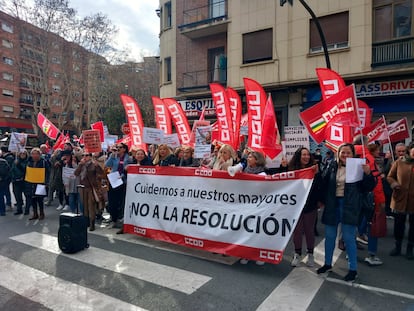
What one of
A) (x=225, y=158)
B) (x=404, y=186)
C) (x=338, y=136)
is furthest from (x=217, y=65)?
(x=404, y=186)

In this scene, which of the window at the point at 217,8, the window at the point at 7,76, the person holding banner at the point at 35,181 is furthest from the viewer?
the window at the point at 7,76

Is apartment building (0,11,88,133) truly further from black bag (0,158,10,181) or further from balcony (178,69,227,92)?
black bag (0,158,10,181)

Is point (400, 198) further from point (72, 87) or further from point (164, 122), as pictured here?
point (72, 87)

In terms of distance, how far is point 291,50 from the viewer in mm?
15062

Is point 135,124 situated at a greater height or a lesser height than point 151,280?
greater

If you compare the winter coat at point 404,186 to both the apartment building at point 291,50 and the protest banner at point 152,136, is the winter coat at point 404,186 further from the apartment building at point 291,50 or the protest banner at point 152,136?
the apartment building at point 291,50

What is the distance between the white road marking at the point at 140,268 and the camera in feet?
13.4

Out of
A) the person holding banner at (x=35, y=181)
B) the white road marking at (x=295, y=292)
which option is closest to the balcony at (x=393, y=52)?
the white road marking at (x=295, y=292)

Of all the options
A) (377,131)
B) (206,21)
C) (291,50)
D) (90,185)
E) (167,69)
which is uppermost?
(206,21)

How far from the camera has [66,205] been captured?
9.44 meters

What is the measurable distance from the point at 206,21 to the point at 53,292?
1700 centimetres

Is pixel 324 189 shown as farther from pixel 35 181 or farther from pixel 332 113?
pixel 35 181

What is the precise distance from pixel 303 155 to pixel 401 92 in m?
10.8

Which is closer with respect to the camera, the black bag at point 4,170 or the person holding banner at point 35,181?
the person holding banner at point 35,181
